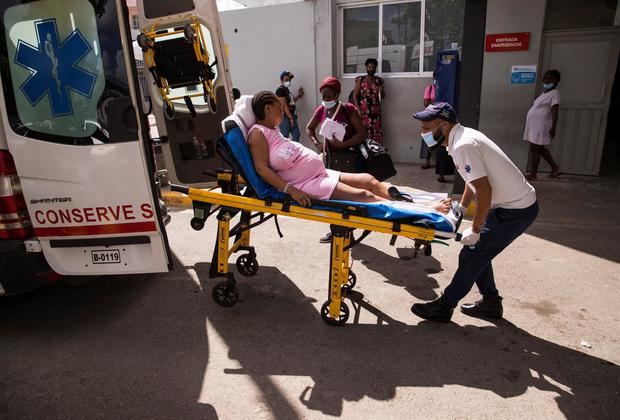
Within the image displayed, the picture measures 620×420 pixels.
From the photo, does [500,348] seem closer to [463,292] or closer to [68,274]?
[463,292]

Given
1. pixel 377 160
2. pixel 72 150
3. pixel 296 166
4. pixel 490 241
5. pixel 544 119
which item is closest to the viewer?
pixel 72 150

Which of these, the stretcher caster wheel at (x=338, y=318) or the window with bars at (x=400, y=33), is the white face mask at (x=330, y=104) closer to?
the stretcher caster wheel at (x=338, y=318)

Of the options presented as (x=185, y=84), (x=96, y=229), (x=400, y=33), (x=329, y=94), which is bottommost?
(x=96, y=229)

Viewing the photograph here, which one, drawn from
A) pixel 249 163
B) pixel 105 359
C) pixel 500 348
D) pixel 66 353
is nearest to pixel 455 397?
pixel 500 348

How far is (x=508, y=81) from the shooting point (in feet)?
24.2

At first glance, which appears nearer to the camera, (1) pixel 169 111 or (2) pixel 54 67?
(2) pixel 54 67

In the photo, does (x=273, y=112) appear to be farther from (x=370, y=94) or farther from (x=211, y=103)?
(x=370, y=94)

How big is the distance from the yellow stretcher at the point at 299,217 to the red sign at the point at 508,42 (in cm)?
515

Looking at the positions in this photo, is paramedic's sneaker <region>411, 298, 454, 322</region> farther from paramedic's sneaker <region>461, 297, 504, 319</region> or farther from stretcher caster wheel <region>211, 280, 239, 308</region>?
stretcher caster wheel <region>211, 280, 239, 308</region>

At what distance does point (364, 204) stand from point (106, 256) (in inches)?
73.9

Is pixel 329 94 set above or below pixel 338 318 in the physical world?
above

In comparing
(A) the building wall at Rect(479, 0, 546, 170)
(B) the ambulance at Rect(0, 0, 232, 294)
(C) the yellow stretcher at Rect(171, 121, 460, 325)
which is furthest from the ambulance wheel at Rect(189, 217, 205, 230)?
(A) the building wall at Rect(479, 0, 546, 170)

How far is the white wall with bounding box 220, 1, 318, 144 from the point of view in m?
8.97

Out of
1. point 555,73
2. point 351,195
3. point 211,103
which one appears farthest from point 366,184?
point 555,73
